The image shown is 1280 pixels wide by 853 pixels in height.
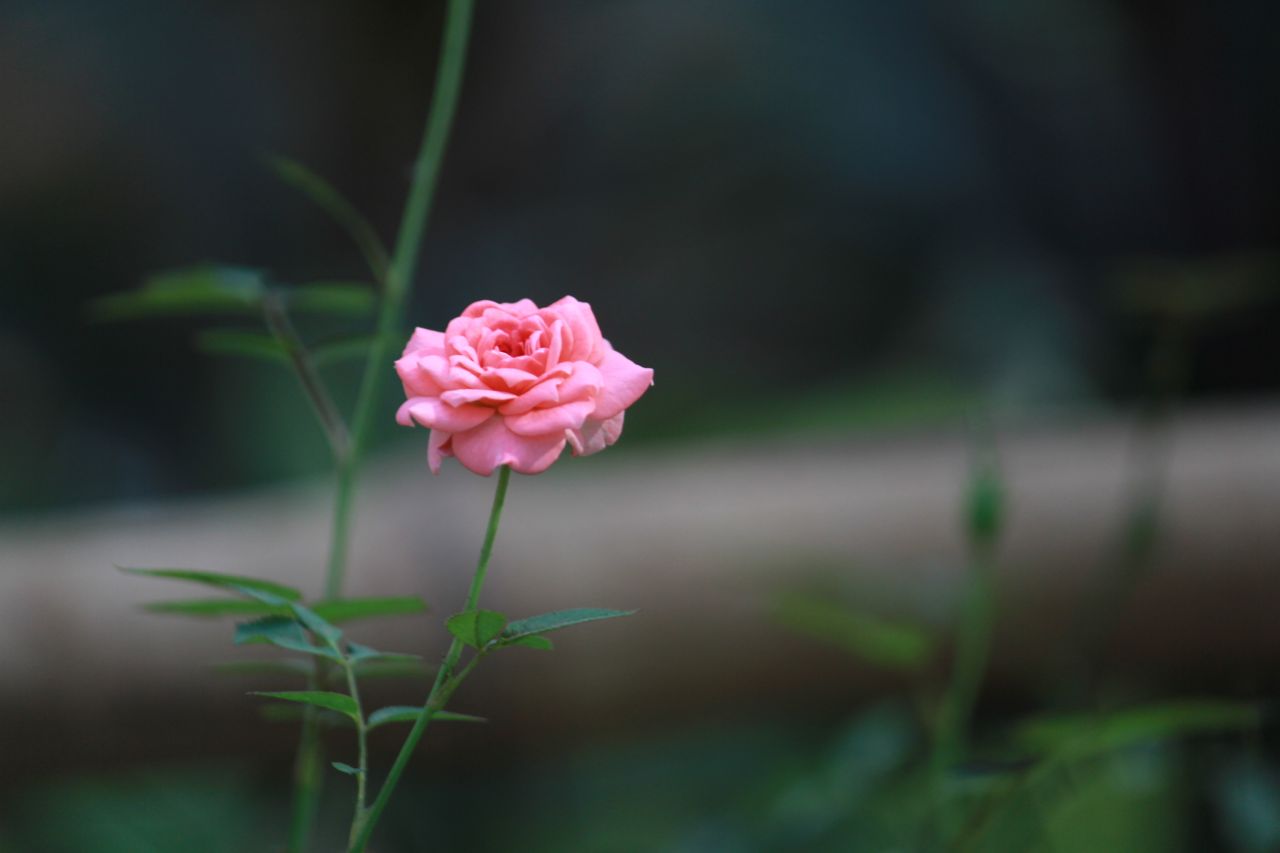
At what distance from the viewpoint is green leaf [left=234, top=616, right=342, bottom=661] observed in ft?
0.64

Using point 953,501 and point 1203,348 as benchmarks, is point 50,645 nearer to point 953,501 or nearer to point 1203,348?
point 953,501

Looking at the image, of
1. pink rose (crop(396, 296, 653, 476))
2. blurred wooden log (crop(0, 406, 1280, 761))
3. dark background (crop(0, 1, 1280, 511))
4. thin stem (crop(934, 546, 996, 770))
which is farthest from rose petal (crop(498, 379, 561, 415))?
dark background (crop(0, 1, 1280, 511))

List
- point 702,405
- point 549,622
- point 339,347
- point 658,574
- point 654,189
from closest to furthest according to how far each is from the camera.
Answer: 1. point 549,622
2. point 339,347
3. point 658,574
4. point 702,405
5. point 654,189

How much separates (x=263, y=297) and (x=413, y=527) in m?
0.47

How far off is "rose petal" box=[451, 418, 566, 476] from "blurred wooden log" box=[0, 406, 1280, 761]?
1.72 feet

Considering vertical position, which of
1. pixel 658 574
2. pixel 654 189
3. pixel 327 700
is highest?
pixel 654 189

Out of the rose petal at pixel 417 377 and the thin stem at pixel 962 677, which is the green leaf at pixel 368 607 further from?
the thin stem at pixel 962 677

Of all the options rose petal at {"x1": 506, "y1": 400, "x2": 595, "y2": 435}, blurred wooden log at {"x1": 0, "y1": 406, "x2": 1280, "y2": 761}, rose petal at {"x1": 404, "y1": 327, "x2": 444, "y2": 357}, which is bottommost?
blurred wooden log at {"x1": 0, "y1": 406, "x2": 1280, "y2": 761}

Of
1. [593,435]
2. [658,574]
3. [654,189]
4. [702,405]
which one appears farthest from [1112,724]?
[654,189]

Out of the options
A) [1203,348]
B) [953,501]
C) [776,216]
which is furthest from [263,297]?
[776,216]

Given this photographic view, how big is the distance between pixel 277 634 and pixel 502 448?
6 centimetres

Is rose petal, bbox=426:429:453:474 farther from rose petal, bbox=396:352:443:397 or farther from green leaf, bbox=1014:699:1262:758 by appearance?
green leaf, bbox=1014:699:1262:758

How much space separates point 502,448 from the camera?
19 cm

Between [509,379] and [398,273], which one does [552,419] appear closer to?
[509,379]
